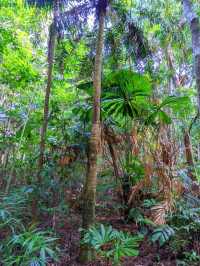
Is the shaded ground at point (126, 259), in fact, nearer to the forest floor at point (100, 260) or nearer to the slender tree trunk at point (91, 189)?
the forest floor at point (100, 260)

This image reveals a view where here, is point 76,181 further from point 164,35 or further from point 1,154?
point 164,35

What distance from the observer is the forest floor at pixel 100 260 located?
4.91m

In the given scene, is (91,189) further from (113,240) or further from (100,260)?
(100,260)

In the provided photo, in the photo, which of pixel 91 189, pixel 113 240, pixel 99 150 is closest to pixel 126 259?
pixel 113 240

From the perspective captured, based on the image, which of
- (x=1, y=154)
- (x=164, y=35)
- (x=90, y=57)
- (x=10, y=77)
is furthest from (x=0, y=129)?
(x=164, y=35)

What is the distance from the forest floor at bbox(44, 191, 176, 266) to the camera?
4.91 m

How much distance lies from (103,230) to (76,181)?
8.39 ft

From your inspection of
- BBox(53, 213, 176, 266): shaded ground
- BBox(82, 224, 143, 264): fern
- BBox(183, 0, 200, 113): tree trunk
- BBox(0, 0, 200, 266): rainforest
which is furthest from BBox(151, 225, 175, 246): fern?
BBox(183, 0, 200, 113): tree trunk

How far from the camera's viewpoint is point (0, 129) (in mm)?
7555

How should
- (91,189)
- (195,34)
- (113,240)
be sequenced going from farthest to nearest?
(195,34)
(91,189)
(113,240)

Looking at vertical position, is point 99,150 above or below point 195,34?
below

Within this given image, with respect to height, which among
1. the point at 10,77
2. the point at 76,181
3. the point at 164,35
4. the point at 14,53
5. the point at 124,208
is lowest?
the point at 124,208

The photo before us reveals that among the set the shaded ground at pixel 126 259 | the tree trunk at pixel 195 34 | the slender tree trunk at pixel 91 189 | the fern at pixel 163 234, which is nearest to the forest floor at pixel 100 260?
the shaded ground at pixel 126 259

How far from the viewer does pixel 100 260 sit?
4648 millimetres
